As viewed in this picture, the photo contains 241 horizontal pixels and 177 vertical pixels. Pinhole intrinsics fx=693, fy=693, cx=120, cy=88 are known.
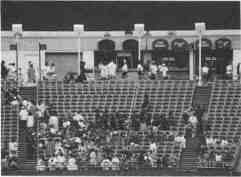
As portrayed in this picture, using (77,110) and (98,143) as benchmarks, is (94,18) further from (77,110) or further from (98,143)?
(98,143)

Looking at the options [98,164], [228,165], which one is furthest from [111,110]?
[228,165]

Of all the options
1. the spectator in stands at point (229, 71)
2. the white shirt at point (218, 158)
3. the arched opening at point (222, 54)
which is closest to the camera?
the white shirt at point (218, 158)

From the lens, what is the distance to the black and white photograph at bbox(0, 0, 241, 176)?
27234 mm

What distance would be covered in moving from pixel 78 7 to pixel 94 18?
3.64 ft

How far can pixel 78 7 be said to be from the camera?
35.3m

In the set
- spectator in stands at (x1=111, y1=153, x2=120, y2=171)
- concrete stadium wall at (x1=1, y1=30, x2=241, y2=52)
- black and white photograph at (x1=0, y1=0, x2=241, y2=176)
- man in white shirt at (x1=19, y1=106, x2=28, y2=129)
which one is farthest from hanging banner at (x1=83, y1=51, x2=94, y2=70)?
spectator in stands at (x1=111, y1=153, x2=120, y2=171)

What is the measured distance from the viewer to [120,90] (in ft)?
103

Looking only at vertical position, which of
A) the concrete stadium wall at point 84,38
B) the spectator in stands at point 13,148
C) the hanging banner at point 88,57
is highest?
the concrete stadium wall at point 84,38

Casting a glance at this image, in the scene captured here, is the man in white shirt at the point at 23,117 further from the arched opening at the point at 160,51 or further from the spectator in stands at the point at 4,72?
the arched opening at the point at 160,51

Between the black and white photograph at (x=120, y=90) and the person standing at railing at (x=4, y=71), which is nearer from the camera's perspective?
the black and white photograph at (x=120, y=90)

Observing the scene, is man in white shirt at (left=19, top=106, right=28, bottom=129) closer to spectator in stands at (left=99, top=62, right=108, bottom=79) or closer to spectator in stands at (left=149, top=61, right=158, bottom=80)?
spectator in stands at (left=99, top=62, right=108, bottom=79)

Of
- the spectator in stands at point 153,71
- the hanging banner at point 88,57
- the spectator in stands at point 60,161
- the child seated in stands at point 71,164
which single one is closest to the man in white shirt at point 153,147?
the child seated in stands at point 71,164

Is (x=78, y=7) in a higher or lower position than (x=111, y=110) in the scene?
higher

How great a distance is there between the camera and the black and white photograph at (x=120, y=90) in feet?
89.4
